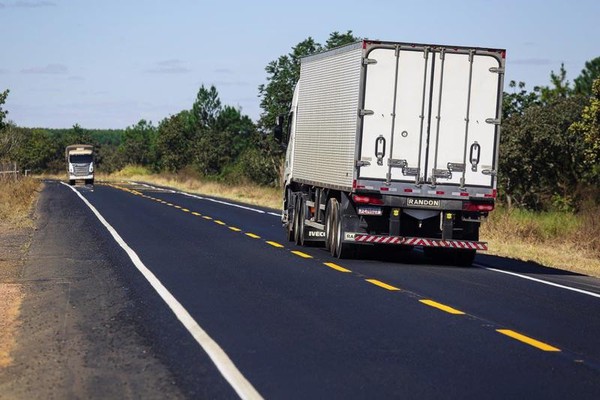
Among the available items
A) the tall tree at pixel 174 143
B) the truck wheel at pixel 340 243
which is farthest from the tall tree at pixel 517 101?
the tall tree at pixel 174 143

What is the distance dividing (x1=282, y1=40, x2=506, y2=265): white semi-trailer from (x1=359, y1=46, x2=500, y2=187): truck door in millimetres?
16

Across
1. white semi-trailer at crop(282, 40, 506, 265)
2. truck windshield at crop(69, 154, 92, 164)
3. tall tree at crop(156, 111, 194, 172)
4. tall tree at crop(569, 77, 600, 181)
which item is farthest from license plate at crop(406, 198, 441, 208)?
tall tree at crop(156, 111, 194, 172)

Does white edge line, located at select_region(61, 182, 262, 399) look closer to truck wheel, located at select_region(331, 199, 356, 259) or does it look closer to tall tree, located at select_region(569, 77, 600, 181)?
truck wheel, located at select_region(331, 199, 356, 259)

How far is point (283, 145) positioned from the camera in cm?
2659

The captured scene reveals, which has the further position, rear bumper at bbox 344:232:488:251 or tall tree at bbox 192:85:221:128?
tall tree at bbox 192:85:221:128

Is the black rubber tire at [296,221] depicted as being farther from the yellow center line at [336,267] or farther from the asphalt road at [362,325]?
the yellow center line at [336,267]

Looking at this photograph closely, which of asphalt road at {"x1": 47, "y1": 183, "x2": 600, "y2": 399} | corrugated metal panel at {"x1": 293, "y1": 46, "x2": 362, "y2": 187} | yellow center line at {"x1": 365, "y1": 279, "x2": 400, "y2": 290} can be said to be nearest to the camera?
asphalt road at {"x1": 47, "y1": 183, "x2": 600, "y2": 399}

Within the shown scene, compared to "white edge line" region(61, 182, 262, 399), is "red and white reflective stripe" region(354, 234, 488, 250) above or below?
above

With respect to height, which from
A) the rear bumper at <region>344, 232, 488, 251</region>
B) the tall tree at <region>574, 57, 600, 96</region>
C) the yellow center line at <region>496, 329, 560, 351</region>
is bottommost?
the yellow center line at <region>496, 329, 560, 351</region>

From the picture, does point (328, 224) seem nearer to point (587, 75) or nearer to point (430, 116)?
point (430, 116)

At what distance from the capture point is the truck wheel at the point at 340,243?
65.2 ft

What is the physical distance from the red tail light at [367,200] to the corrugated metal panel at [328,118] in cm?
26

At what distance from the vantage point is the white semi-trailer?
19.1 meters

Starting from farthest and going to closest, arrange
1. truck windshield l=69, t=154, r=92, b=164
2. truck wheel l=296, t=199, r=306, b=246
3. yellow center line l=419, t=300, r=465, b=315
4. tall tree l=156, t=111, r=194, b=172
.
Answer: tall tree l=156, t=111, r=194, b=172, truck windshield l=69, t=154, r=92, b=164, truck wheel l=296, t=199, r=306, b=246, yellow center line l=419, t=300, r=465, b=315
